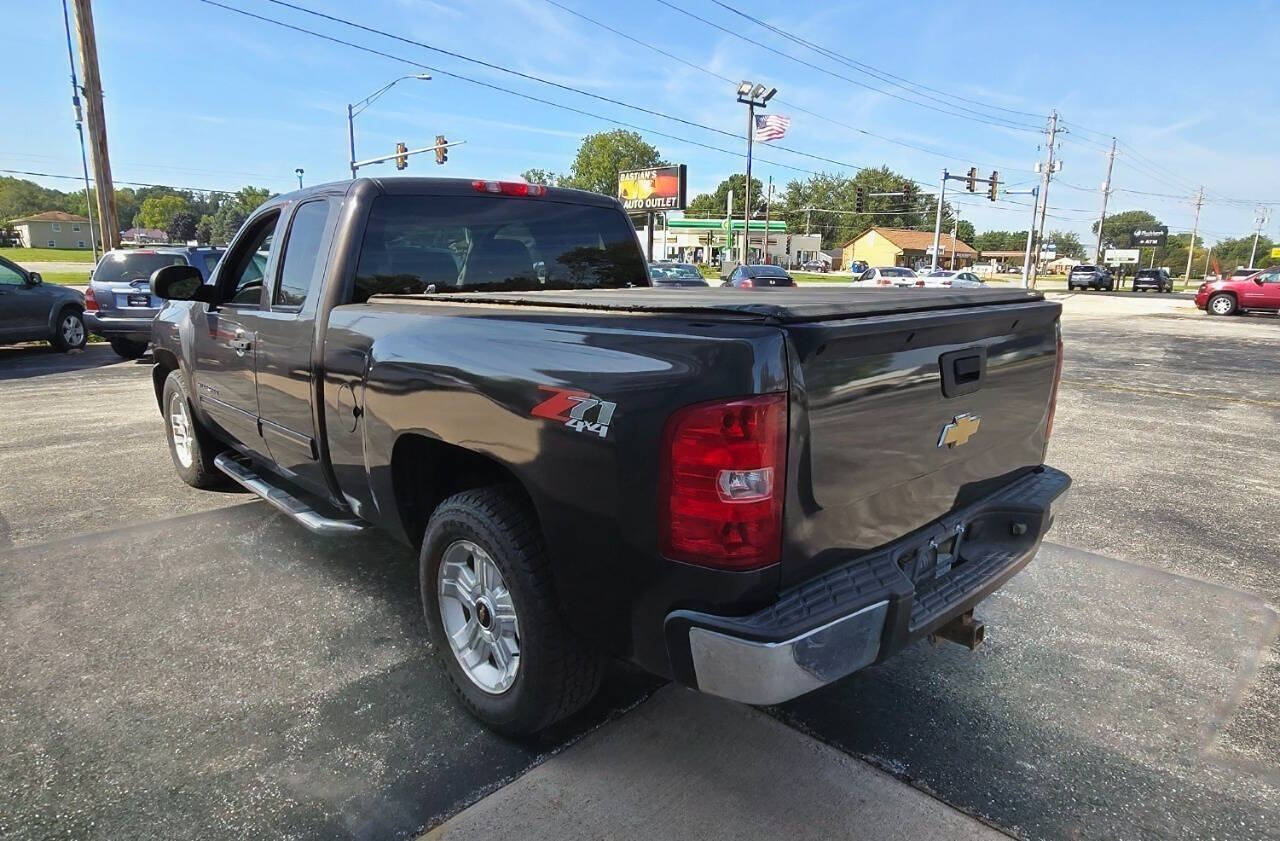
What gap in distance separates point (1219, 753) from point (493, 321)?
9.36 feet

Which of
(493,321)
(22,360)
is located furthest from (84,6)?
(493,321)

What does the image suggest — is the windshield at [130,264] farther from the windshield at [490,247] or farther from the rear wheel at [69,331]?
the windshield at [490,247]

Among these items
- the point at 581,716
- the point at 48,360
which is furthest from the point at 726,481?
the point at 48,360

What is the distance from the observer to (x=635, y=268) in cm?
449

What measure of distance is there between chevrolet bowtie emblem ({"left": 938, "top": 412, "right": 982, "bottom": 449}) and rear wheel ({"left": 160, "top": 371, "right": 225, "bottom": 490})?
463cm

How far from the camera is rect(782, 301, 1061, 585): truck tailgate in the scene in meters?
1.93

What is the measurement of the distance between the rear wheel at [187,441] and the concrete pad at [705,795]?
12.4 ft

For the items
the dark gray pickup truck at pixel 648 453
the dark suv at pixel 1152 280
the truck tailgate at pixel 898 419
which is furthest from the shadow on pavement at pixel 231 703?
the dark suv at pixel 1152 280

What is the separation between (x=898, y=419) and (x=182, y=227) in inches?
4915

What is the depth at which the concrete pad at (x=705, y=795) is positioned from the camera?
7.11ft

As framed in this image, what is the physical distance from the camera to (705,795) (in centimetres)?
231

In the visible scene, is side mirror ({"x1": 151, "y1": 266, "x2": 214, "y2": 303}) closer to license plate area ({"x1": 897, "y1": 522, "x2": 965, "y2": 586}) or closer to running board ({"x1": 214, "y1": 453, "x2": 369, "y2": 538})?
running board ({"x1": 214, "y1": 453, "x2": 369, "y2": 538})

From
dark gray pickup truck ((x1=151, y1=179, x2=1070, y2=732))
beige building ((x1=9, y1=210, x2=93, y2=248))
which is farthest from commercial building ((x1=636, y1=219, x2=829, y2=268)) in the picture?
beige building ((x1=9, y1=210, x2=93, y2=248))

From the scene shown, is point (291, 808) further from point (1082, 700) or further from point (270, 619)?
point (1082, 700)
